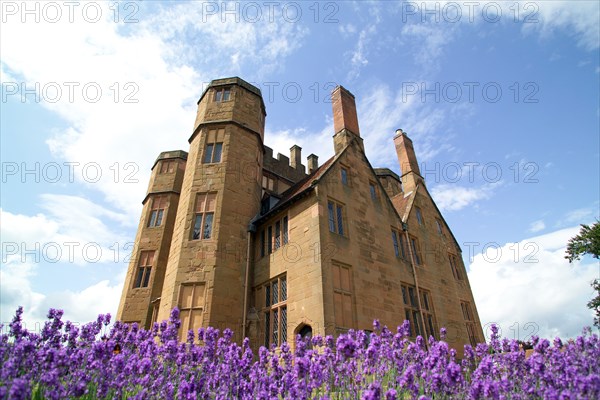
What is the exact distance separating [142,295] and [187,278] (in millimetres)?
5761

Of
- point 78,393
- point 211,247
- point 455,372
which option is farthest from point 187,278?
point 455,372

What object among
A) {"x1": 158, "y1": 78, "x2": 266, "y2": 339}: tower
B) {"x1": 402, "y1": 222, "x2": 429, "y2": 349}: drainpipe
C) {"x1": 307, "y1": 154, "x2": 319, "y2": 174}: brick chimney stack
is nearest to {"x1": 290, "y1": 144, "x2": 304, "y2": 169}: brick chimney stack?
{"x1": 307, "y1": 154, "x2": 319, "y2": 174}: brick chimney stack

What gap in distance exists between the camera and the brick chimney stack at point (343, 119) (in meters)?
17.0

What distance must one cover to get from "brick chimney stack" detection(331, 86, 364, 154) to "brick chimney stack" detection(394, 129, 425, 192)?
199 inches

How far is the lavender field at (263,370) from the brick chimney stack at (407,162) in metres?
15.4

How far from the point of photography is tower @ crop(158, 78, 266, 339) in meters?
12.7

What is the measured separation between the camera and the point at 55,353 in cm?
393

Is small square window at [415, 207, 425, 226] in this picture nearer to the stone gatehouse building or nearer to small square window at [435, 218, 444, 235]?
the stone gatehouse building

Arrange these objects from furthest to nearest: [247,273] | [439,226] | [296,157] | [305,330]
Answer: [296,157], [439,226], [247,273], [305,330]

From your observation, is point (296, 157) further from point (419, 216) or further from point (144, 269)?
point (144, 269)

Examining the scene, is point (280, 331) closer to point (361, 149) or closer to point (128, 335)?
point (128, 335)

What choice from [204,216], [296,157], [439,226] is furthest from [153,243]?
[439,226]

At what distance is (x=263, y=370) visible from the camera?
20.6 feet

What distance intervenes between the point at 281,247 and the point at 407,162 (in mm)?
12114
